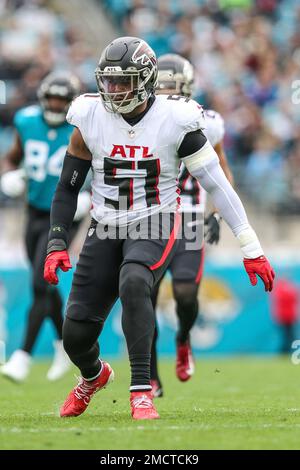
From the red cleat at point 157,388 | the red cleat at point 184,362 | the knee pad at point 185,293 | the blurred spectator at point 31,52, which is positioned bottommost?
the red cleat at point 157,388

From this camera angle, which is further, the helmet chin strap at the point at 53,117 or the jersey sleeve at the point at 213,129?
the helmet chin strap at the point at 53,117

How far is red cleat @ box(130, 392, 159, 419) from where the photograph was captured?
5164 mm

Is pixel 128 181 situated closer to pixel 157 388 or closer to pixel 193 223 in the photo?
pixel 193 223

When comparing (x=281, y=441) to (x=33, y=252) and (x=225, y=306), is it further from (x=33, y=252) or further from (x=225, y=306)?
(x=225, y=306)

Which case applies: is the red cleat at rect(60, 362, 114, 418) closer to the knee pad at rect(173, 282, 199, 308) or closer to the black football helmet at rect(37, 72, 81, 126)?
the knee pad at rect(173, 282, 199, 308)

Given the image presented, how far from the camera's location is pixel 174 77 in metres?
7.18

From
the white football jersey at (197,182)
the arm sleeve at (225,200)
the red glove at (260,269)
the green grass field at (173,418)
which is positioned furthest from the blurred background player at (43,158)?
the red glove at (260,269)

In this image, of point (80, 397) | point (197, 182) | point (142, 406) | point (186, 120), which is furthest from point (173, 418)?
point (197, 182)

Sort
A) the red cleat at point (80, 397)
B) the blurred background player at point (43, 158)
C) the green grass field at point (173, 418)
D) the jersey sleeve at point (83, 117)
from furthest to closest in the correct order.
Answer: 1. the blurred background player at point (43, 158)
2. the red cleat at point (80, 397)
3. the jersey sleeve at point (83, 117)
4. the green grass field at point (173, 418)

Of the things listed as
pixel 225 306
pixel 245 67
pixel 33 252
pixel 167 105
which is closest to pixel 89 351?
pixel 167 105

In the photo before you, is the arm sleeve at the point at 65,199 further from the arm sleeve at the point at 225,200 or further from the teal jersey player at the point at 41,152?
the teal jersey player at the point at 41,152

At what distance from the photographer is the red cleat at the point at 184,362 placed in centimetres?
746

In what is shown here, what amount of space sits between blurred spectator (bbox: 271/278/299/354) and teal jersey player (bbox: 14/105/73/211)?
4.16 meters

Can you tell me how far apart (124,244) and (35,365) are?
584 centimetres
